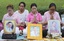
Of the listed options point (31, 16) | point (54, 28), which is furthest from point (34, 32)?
point (31, 16)

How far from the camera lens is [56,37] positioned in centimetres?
442

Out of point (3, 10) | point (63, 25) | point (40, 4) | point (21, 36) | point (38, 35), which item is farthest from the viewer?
point (40, 4)

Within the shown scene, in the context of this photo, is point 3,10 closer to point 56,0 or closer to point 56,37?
point 56,0

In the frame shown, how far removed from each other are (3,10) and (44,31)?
597cm

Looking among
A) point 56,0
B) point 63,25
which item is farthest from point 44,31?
point 56,0

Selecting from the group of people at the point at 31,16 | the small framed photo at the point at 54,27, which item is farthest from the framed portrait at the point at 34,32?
the group of people at the point at 31,16

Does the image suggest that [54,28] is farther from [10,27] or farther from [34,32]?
[10,27]

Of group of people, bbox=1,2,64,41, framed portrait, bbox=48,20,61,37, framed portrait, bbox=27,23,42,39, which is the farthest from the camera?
group of people, bbox=1,2,64,41

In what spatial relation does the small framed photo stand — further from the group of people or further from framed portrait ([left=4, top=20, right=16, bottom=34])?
the group of people

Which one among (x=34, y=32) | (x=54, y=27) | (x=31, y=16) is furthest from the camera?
(x=31, y=16)

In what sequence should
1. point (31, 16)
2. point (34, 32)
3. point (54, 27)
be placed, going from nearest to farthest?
1. point (34, 32)
2. point (54, 27)
3. point (31, 16)

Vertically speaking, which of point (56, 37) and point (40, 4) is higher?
point (40, 4)

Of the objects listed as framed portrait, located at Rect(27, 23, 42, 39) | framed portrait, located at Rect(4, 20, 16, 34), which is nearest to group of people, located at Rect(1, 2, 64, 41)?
framed portrait, located at Rect(4, 20, 16, 34)

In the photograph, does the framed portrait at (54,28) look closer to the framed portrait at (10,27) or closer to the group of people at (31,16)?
the framed portrait at (10,27)
